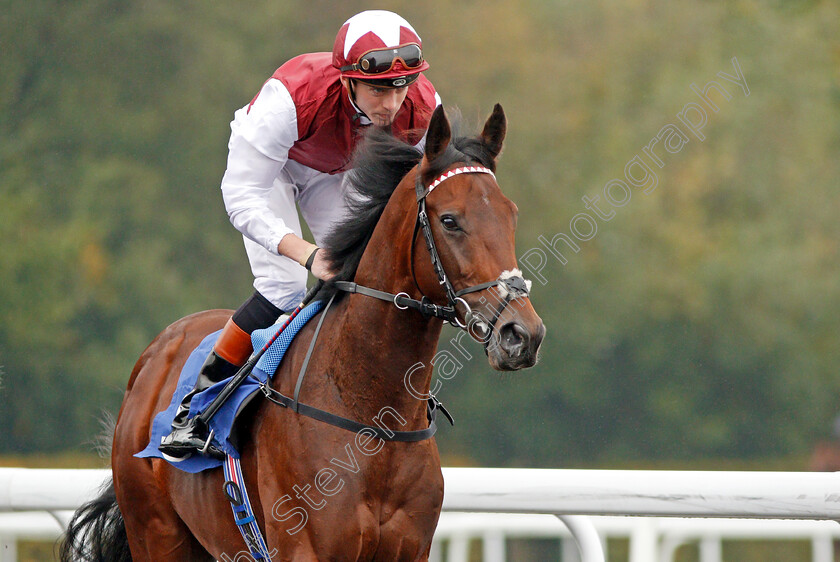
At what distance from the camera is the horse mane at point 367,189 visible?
119 inches

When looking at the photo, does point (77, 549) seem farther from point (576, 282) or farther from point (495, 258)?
point (576, 282)

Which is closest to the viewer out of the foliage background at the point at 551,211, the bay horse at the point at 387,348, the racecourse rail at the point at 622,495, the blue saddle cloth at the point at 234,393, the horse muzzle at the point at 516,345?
the horse muzzle at the point at 516,345

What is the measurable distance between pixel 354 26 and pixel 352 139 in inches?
15.1

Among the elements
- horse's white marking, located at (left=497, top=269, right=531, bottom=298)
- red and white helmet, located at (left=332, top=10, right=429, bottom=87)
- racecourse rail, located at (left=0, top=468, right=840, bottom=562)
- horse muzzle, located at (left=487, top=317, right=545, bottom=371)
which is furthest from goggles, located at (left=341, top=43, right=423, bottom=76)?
racecourse rail, located at (left=0, top=468, right=840, bottom=562)

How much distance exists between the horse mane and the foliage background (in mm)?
13407

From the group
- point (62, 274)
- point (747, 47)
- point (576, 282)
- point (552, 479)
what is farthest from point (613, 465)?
point (552, 479)

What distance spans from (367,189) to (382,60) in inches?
15.5

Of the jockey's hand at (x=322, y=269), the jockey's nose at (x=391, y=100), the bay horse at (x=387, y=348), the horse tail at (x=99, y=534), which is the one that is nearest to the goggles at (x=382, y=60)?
the jockey's nose at (x=391, y=100)

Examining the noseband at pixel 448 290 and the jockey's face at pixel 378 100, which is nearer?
the noseband at pixel 448 290

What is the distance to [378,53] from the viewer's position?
3.12m

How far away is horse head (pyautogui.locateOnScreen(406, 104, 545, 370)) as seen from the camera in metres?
2.50

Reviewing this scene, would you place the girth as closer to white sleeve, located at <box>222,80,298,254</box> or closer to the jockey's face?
white sleeve, located at <box>222,80,298,254</box>

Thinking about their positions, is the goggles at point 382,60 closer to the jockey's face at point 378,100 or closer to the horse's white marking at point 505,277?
the jockey's face at point 378,100

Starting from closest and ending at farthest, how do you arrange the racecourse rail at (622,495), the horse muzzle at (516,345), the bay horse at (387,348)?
the horse muzzle at (516,345), the bay horse at (387,348), the racecourse rail at (622,495)
